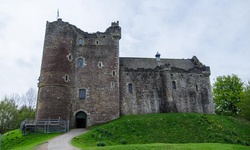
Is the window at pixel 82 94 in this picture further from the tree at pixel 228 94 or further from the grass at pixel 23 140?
the tree at pixel 228 94

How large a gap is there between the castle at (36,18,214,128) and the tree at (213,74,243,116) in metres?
10.5

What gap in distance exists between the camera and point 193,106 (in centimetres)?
3534

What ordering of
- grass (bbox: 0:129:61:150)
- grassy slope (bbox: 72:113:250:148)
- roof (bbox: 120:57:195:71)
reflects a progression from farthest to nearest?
roof (bbox: 120:57:195:71)
grass (bbox: 0:129:61:150)
grassy slope (bbox: 72:113:250:148)

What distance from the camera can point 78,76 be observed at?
3219 cm

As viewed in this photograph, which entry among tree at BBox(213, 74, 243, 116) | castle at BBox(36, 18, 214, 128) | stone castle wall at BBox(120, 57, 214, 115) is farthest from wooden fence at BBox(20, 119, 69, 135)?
tree at BBox(213, 74, 243, 116)

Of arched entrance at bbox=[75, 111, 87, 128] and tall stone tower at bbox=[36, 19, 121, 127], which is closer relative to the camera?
tall stone tower at bbox=[36, 19, 121, 127]

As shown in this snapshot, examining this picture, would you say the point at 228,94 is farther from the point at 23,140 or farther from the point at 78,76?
the point at 23,140

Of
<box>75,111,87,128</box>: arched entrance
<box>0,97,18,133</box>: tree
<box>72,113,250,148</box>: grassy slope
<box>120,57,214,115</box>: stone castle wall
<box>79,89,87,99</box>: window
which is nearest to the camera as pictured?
<box>72,113,250,148</box>: grassy slope

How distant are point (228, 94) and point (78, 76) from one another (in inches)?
1237

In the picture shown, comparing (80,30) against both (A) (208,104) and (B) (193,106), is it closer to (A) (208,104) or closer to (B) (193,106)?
(B) (193,106)

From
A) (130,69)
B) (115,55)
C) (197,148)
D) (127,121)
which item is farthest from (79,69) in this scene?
(197,148)

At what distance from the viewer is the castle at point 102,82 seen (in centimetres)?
2983

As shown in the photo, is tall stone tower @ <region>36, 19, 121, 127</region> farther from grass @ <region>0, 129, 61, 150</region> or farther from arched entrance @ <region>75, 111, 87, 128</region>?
grass @ <region>0, 129, 61, 150</region>

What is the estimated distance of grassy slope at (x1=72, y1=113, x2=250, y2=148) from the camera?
71.6 ft
